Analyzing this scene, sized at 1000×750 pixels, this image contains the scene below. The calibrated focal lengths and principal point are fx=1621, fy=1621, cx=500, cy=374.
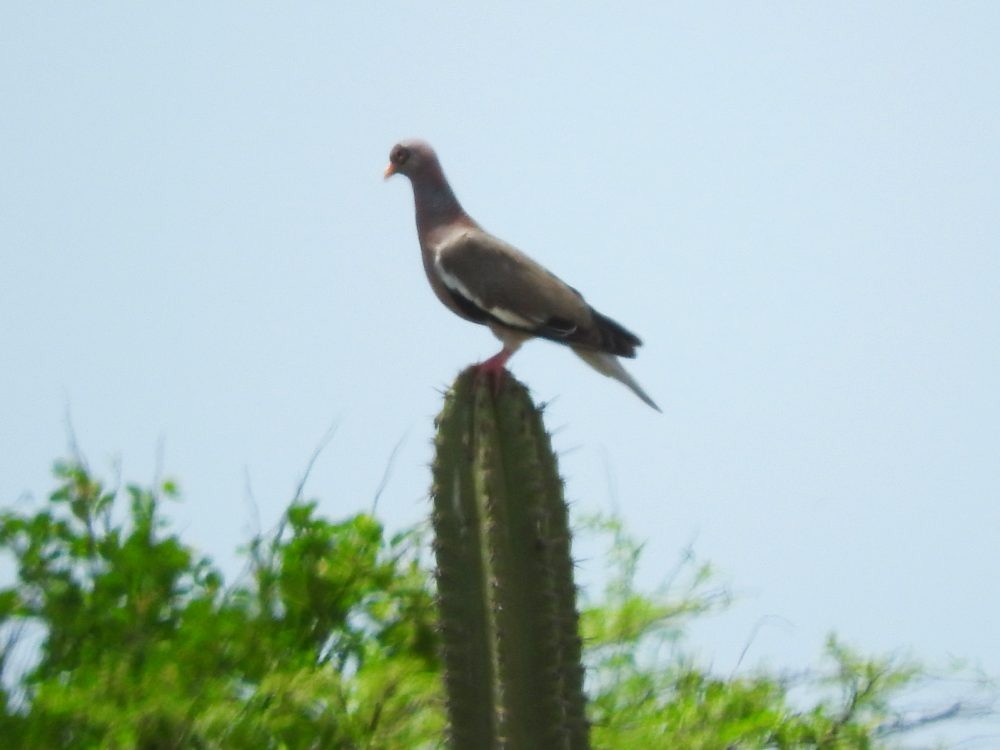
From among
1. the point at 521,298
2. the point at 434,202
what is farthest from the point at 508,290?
the point at 434,202

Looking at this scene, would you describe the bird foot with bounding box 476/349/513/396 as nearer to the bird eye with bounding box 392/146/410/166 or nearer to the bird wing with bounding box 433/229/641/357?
the bird wing with bounding box 433/229/641/357

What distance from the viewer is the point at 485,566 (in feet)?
13.8

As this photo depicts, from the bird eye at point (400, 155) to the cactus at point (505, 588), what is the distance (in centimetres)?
215

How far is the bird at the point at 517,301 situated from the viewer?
5449 mm

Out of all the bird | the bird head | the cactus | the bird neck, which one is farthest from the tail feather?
the cactus

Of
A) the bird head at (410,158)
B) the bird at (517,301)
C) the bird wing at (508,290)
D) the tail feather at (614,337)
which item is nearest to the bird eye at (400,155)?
the bird head at (410,158)

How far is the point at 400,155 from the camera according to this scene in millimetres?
6266

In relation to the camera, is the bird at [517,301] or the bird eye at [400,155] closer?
the bird at [517,301]

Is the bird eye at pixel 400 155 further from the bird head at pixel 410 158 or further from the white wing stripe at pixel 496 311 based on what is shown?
the white wing stripe at pixel 496 311

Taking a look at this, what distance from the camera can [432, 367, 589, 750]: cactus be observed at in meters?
4.11

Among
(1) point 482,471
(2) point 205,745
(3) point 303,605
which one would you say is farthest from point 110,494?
(1) point 482,471

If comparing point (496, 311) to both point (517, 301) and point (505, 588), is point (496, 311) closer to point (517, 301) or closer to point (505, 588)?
point (517, 301)

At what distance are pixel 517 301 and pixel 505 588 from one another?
153 cm

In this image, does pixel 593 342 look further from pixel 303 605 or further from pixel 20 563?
pixel 20 563
